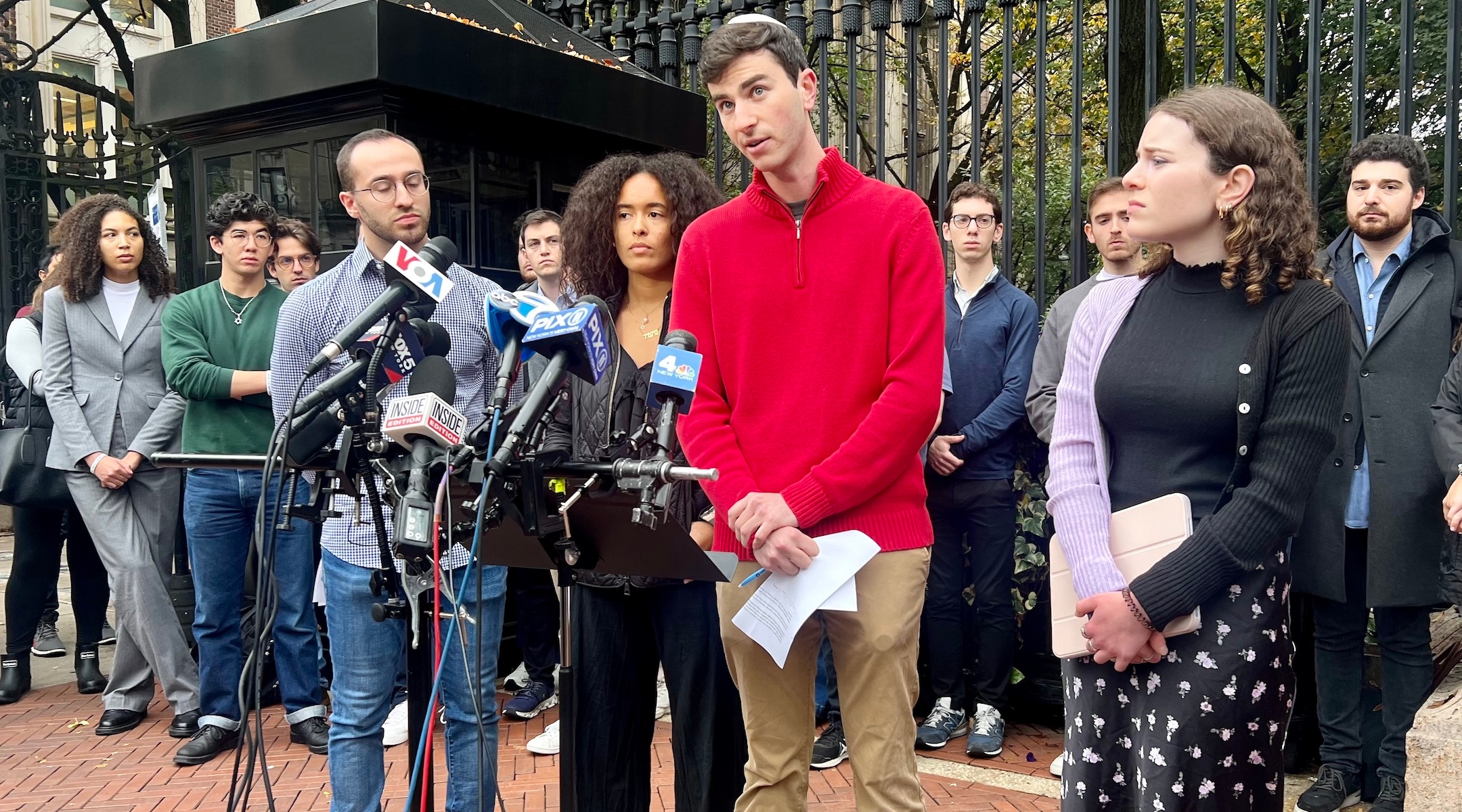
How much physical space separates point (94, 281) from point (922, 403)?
455 cm

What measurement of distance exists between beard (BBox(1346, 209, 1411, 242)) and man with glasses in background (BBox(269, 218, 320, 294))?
4272 millimetres

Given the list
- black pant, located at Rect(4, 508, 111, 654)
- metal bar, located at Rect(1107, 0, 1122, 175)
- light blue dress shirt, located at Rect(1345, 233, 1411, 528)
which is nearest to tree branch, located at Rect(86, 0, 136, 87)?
black pant, located at Rect(4, 508, 111, 654)

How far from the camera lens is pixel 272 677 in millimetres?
5883

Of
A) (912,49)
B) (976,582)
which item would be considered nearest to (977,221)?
(912,49)

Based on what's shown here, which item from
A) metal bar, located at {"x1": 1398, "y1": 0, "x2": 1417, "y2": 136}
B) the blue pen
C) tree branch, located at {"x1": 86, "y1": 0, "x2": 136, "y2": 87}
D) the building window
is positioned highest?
the building window

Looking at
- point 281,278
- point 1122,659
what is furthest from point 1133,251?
point 281,278

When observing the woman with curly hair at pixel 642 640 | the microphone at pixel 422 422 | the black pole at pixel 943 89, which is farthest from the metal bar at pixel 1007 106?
the microphone at pixel 422 422

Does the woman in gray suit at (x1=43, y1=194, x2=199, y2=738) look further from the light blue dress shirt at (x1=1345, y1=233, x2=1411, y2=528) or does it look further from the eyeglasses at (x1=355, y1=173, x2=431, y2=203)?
the light blue dress shirt at (x1=1345, y1=233, x2=1411, y2=528)

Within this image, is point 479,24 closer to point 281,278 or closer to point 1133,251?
point 281,278

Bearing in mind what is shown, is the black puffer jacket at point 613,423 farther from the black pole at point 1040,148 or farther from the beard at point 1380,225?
the beard at point 1380,225

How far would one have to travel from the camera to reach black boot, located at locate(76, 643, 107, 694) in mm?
6117

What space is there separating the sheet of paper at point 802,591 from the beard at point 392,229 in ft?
4.83

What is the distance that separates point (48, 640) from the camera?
6.97m

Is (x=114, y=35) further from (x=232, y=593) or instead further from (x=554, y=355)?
(x=554, y=355)
